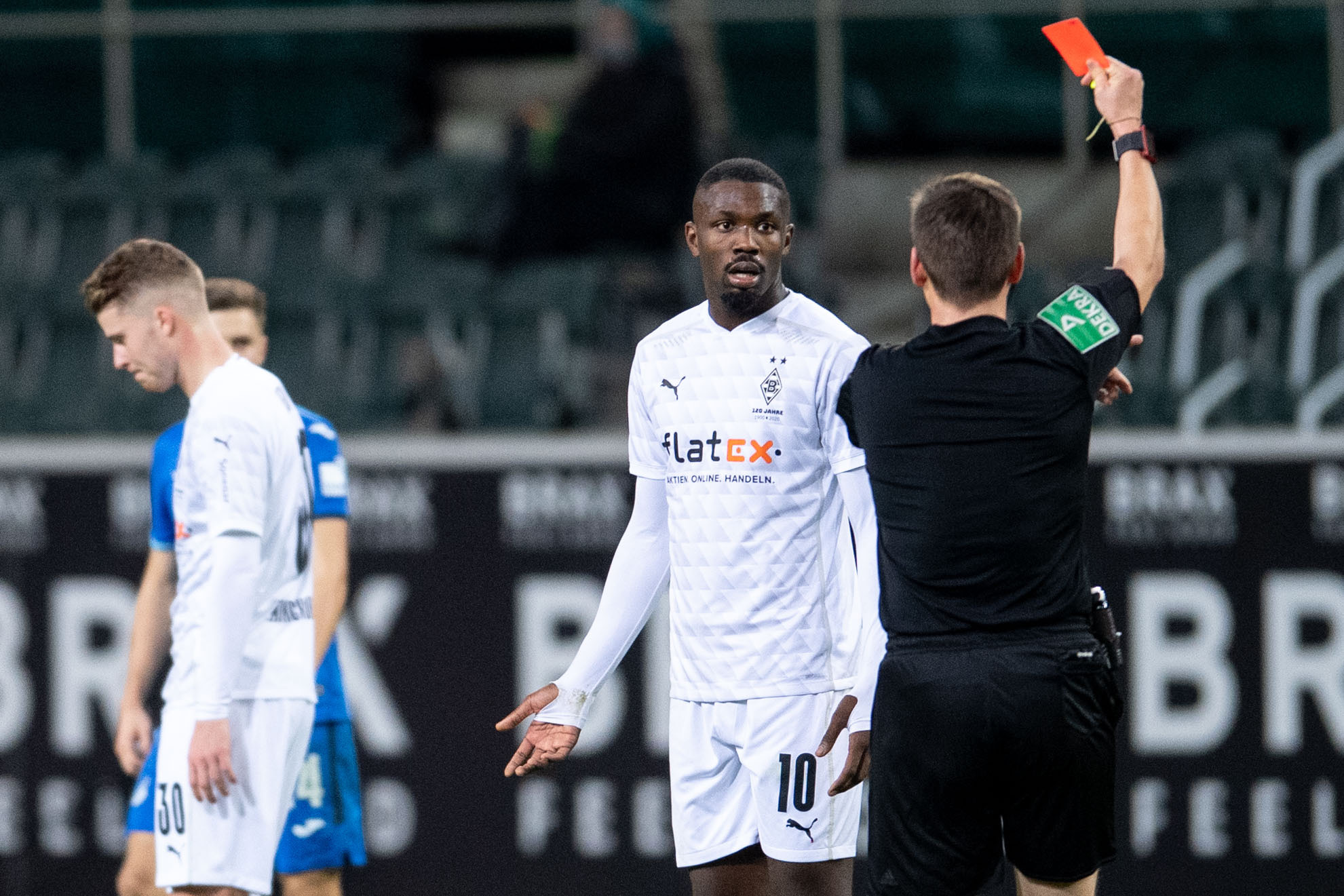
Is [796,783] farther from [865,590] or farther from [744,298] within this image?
[744,298]

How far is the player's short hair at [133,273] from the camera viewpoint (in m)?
4.17

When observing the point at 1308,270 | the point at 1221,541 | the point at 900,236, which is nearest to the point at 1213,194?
the point at 1308,270

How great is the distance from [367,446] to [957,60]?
5.22m

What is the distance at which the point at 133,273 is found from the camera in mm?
4176

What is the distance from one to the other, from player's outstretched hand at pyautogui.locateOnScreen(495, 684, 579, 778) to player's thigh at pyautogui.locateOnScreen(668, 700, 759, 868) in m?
0.24

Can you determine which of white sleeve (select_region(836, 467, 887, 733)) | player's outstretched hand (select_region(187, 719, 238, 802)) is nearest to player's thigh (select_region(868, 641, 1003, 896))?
white sleeve (select_region(836, 467, 887, 733))

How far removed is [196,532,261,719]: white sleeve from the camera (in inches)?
157

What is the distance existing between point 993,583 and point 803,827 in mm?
821

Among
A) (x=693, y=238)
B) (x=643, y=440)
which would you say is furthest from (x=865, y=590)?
(x=693, y=238)

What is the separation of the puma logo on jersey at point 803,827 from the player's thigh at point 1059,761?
579 millimetres

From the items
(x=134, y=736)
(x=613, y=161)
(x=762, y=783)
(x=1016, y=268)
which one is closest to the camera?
(x=1016, y=268)

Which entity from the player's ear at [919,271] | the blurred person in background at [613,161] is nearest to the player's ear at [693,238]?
the player's ear at [919,271]

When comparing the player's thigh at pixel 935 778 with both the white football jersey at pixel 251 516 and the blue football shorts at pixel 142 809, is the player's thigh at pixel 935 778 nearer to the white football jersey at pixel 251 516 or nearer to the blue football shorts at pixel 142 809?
the white football jersey at pixel 251 516

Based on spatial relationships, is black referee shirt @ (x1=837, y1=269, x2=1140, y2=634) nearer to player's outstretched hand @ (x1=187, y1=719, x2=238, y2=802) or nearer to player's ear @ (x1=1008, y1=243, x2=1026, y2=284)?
player's ear @ (x1=1008, y1=243, x2=1026, y2=284)
